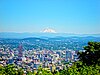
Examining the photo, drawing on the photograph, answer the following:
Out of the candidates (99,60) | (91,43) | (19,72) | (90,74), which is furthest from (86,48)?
(19,72)

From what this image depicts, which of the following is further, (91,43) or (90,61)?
(91,43)

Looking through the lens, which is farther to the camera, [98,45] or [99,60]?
[98,45]

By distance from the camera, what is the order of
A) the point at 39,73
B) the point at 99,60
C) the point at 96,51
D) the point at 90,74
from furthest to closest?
the point at 96,51, the point at 99,60, the point at 90,74, the point at 39,73

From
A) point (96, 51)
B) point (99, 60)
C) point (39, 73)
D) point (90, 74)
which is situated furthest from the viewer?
point (96, 51)

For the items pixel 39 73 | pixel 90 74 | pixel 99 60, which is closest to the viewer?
pixel 39 73

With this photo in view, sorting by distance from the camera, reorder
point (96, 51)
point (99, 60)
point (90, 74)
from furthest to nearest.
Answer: point (96, 51)
point (99, 60)
point (90, 74)

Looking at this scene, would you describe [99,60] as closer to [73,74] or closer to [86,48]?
[86,48]

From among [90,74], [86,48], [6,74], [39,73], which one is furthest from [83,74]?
[86,48]

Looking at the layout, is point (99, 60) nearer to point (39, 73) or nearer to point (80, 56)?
point (80, 56)
